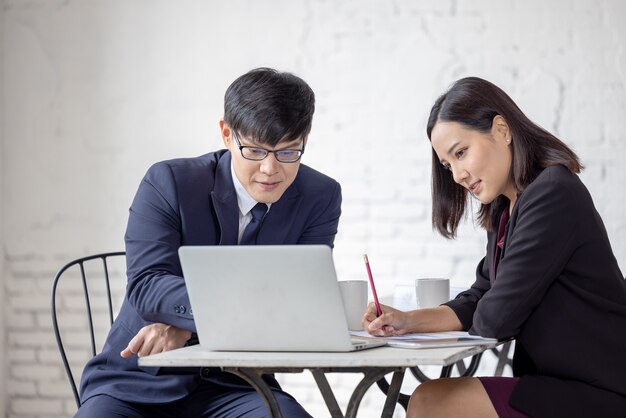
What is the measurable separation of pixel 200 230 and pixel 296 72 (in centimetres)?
163

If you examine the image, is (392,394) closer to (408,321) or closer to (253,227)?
(408,321)

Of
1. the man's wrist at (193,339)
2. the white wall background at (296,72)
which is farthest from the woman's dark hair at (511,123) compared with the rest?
the white wall background at (296,72)

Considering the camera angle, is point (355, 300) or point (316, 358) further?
point (355, 300)

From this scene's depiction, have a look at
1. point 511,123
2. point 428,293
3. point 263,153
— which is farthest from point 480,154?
point 263,153

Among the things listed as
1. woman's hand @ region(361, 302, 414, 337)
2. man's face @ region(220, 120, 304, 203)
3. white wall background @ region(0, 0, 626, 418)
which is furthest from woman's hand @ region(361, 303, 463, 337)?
white wall background @ region(0, 0, 626, 418)

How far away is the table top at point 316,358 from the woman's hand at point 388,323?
194 millimetres

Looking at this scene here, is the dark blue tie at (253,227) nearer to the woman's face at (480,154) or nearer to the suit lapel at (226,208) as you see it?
the suit lapel at (226,208)

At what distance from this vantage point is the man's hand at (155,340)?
1.77m

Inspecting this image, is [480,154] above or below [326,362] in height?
above

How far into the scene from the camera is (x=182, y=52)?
3.63m

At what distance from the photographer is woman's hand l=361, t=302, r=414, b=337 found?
68.6 inches

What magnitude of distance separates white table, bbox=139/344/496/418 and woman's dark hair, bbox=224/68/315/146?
578mm

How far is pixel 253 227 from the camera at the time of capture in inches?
81.7

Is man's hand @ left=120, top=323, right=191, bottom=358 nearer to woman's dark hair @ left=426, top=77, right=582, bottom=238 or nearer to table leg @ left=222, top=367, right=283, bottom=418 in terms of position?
table leg @ left=222, top=367, right=283, bottom=418
